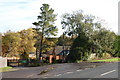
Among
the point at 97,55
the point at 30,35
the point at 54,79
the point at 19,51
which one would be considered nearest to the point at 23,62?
the point at 19,51

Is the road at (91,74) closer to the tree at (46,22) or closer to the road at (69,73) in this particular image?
the road at (69,73)

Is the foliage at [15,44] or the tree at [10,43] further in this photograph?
the foliage at [15,44]

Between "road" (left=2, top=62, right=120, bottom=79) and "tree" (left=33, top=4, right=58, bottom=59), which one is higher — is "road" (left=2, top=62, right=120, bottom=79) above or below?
below

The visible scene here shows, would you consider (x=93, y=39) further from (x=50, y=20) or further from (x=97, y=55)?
(x=50, y=20)

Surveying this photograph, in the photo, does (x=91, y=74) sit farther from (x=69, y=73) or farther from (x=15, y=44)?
(x=15, y=44)

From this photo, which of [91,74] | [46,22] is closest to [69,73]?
[91,74]

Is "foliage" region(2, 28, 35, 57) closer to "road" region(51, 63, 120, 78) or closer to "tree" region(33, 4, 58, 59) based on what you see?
"tree" region(33, 4, 58, 59)

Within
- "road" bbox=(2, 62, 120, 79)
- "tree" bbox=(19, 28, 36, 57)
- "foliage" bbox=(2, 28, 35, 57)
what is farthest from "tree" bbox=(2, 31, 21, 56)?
"road" bbox=(2, 62, 120, 79)

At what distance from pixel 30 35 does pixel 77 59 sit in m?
16.1

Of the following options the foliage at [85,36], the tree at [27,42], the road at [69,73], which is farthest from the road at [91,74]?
the tree at [27,42]

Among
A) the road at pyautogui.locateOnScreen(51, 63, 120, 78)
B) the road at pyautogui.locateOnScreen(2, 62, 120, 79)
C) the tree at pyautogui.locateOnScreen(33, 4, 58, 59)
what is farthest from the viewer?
the tree at pyautogui.locateOnScreen(33, 4, 58, 59)

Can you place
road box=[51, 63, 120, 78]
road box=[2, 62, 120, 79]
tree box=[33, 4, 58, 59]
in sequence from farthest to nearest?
tree box=[33, 4, 58, 59] → road box=[2, 62, 120, 79] → road box=[51, 63, 120, 78]

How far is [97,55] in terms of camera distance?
51.8m

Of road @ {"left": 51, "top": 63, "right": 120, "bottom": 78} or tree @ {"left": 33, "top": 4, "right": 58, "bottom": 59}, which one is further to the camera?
tree @ {"left": 33, "top": 4, "right": 58, "bottom": 59}
